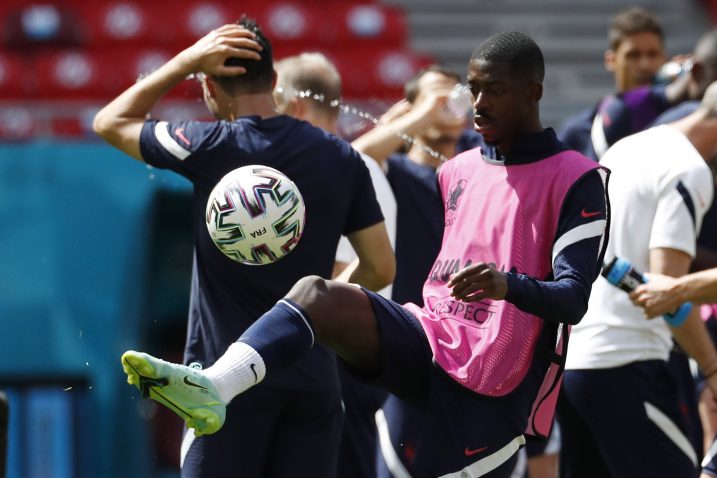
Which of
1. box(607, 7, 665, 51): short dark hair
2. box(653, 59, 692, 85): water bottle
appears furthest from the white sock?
box(607, 7, 665, 51): short dark hair

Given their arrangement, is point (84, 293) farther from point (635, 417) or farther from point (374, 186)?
point (635, 417)

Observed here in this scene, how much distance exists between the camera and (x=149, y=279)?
8008 mm

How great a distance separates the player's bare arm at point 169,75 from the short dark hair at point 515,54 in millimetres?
825

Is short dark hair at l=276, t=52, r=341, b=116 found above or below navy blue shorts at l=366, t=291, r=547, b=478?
above

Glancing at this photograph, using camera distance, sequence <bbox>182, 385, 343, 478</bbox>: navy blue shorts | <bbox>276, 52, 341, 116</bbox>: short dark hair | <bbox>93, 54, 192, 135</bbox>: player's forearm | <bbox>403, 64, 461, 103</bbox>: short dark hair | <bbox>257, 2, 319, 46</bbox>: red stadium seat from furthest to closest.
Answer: <bbox>257, 2, 319, 46</bbox>: red stadium seat < <bbox>403, 64, 461, 103</bbox>: short dark hair < <bbox>276, 52, 341, 116</bbox>: short dark hair < <bbox>93, 54, 192, 135</bbox>: player's forearm < <bbox>182, 385, 343, 478</bbox>: navy blue shorts

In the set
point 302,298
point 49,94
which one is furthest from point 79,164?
point 49,94

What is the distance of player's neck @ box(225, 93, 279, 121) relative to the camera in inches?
173

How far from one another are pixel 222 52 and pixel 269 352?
47.1 inches

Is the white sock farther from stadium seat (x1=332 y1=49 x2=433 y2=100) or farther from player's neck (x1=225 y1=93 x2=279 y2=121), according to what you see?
stadium seat (x1=332 y1=49 x2=433 y2=100)

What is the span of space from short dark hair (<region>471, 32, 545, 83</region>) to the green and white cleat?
4.28ft

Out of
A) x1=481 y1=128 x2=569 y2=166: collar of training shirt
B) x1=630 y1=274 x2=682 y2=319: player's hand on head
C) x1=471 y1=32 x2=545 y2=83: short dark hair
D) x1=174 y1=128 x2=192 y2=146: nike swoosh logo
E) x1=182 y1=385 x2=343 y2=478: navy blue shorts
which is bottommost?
x1=182 y1=385 x2=343 y2=478: navy blue shorts

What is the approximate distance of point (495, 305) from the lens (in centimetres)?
391

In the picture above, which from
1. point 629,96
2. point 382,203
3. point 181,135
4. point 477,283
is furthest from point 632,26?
point 477,283

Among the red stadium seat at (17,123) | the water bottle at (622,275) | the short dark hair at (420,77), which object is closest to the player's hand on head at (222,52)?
the water bottle at (622,275)
